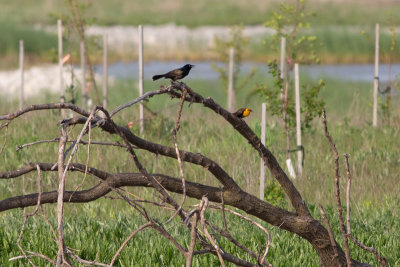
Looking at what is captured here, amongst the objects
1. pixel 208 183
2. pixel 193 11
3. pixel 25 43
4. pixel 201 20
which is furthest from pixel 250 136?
pixel 193 11

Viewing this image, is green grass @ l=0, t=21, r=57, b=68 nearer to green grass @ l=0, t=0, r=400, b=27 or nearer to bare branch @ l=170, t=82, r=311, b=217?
green grass @ l=0, t=0, r=400, b=27

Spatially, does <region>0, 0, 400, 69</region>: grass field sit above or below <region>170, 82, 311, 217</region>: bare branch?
above

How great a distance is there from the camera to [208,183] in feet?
25.8

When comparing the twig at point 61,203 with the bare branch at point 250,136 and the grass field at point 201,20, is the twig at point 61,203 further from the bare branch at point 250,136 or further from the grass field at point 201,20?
the grass field at point 201,20

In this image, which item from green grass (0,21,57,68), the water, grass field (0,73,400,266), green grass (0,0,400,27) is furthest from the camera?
green grass (0,0,400,27)

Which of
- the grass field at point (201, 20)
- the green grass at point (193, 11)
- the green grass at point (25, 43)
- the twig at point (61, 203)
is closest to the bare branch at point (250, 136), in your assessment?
the twig at point (61, 203)

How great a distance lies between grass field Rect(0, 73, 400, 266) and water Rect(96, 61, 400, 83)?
9.10 meters

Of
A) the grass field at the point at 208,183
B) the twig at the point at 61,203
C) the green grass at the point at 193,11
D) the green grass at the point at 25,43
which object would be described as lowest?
the grass field at the point at 208,183

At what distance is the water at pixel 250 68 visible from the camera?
2191 centimetres

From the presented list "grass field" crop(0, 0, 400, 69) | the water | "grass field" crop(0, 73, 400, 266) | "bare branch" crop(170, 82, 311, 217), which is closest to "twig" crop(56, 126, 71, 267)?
"grass field" crop(0, 73, 400, 266)

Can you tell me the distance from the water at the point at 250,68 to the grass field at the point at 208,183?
29.9 feet

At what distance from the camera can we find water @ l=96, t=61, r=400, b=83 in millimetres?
21906

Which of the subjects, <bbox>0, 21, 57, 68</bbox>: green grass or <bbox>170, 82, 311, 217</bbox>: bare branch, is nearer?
<bbox>170, 82, 311, 217</bbox>: bare branch

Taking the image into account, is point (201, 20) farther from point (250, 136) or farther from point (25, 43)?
point (250, 136)
